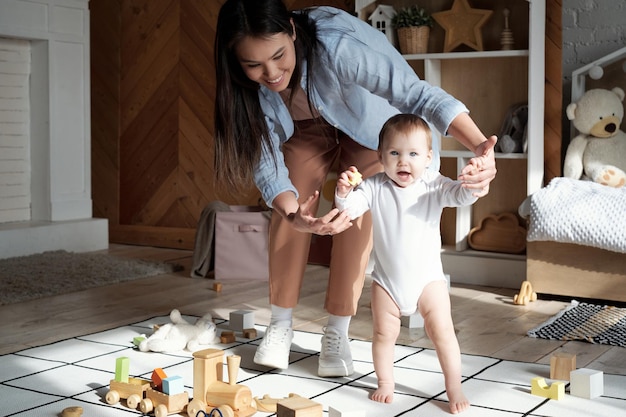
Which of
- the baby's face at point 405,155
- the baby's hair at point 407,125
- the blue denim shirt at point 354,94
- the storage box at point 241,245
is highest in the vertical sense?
the blue denim shirt at point 354,94

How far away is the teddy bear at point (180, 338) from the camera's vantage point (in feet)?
7.79

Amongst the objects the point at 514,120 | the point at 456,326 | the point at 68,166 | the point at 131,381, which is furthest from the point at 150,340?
the point at 68,166

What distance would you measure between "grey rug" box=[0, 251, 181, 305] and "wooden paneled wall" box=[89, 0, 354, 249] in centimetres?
68

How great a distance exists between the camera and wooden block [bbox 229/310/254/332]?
8.61ft

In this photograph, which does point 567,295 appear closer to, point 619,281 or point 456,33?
point 619,281

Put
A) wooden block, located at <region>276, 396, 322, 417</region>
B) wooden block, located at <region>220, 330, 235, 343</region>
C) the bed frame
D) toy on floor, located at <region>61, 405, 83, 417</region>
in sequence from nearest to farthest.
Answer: wooden block, located at <region>276, 396, 322, 417</region>
toy on floor, located at <region>61, 405, 83, 417</region>
wooden block, located at <region>220, 330, 235, 343</region>
the bed frame

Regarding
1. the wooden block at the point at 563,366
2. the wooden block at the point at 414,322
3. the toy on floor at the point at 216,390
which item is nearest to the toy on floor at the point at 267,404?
the toy on floor at the point at 216,390

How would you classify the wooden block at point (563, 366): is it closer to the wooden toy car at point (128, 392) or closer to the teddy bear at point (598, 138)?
the wooden toy car at point (128, 392)

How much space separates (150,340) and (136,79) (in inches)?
105

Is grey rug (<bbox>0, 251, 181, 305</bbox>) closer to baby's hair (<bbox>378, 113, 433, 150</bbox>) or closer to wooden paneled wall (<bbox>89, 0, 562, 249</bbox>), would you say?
wooden paneled wall (<bbox>89, 0, 562, 249</bbox>)

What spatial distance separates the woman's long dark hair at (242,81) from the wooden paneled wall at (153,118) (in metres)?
2.31

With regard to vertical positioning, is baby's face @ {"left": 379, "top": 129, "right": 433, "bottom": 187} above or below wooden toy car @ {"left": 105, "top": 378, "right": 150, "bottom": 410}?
above

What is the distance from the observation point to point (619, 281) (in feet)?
9.89

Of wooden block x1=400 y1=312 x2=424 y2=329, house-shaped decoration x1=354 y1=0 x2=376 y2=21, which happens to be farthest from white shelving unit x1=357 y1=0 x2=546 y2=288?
wooden block x1=400 y1=312 x2=424 y2=329
